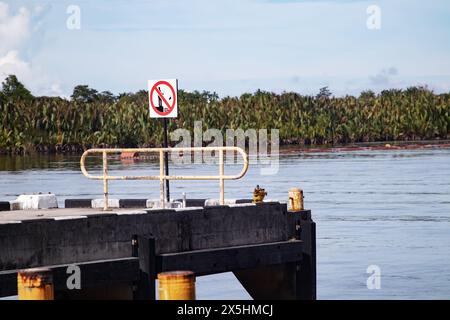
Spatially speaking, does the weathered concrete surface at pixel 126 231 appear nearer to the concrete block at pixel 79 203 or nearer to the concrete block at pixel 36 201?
the concrete block at pixel 36 201

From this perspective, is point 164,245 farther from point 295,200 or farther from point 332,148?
point 332,148

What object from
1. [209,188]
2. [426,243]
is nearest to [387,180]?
[209,188]

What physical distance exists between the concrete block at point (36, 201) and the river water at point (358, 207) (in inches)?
190

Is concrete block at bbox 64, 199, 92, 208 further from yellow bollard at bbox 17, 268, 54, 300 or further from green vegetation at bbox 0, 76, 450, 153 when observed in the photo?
green vegetation at bbox 0, 76, 450, 153

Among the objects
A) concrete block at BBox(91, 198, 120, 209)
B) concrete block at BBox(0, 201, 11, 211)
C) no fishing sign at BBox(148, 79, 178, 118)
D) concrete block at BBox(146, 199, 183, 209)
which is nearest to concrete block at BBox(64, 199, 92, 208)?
concrete block at BBox(91, 198, 120, 209)

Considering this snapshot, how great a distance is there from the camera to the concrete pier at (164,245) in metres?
14.8

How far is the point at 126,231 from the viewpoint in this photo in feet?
51.8

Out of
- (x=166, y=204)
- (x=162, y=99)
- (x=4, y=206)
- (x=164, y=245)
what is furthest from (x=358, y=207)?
(x=164, y=245)

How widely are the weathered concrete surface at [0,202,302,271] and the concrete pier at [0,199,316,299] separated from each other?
0.04 feet

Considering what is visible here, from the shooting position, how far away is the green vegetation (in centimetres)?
10431

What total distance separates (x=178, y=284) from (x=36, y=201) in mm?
10154

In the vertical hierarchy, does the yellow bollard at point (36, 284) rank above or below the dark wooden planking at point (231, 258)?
above

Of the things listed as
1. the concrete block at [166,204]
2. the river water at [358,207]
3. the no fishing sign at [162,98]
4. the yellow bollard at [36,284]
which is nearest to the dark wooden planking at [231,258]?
the concrete block at [166,204]

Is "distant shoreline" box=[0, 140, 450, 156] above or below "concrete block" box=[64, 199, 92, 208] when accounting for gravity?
below
